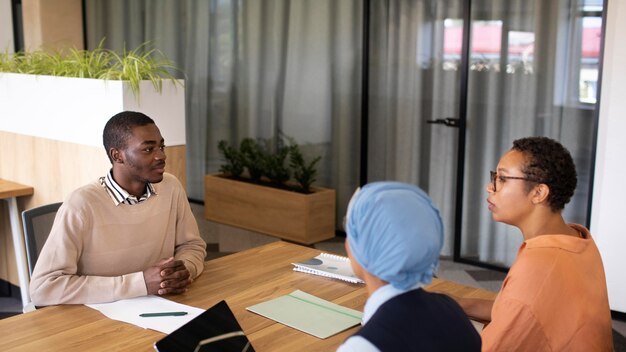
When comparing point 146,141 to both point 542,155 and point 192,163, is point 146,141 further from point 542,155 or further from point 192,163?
point 192,163

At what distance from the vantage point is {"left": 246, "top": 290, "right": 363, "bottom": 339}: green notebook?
7.07 ft

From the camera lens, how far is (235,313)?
2248 millimetres

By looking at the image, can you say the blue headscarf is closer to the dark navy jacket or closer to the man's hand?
the dark navy jacket

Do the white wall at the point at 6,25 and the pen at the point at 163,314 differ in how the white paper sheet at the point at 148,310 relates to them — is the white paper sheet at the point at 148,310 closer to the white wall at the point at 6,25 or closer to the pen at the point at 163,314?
the pen at the point at 163,314

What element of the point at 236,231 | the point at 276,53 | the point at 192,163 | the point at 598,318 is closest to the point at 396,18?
the point at 276,53

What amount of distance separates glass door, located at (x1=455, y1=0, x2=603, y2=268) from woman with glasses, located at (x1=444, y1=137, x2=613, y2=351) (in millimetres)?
2487

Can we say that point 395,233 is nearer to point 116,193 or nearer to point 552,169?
point 552,169

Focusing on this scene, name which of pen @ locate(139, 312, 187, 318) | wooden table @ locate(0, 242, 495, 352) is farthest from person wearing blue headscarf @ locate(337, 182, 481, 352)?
pen @ locate(139, 312, 187, 318)

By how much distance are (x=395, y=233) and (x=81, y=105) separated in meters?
2.85

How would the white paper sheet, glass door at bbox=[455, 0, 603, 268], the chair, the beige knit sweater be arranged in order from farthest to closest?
glass door at bbox=[455, 0, 603, 268], the chair, the beige knit sweater, the white paper sheet

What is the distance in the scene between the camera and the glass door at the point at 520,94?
4.63 metres

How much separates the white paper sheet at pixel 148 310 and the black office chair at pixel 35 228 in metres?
0.56

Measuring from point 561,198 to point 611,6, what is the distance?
249cm

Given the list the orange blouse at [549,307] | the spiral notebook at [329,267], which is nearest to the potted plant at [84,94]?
the spiral notebook at [329,267]
